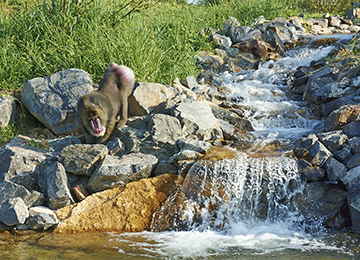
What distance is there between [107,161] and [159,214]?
1024mm

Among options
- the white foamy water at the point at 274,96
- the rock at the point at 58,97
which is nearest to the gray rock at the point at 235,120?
the white foamy water at the point at 274,96

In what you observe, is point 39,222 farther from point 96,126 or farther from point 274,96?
point 274,96

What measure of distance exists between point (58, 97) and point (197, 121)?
2.44 m

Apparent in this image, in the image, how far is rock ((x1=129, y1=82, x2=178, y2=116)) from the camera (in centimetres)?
575

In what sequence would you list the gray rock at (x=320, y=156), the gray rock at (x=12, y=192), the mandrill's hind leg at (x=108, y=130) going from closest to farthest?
the gray rock at (x=12, y=192) → the gray rock at (x=320, y=156) → the mandrill's hind leg at (x=108, y=130)

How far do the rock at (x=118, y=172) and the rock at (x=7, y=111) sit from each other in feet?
7.60

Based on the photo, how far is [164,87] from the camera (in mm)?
6164

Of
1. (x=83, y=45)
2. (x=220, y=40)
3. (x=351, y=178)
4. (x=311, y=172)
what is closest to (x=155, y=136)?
(x=311, y=172)

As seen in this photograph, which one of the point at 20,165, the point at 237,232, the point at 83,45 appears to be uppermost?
the point at 83,45

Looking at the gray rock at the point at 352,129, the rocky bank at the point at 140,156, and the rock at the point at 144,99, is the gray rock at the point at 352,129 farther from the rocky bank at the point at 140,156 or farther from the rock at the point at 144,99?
the rock at the point at 144,99

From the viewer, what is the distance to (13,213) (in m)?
4.04

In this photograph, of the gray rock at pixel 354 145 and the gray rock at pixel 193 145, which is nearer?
the gray rock at pixel 354 145

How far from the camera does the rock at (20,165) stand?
15.3ft

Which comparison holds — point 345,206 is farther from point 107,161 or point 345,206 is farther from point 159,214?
point 107,161
